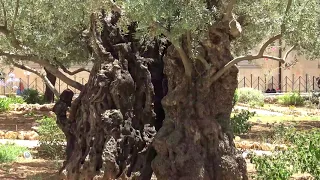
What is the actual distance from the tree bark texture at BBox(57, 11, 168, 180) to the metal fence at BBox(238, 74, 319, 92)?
2870 centimetres

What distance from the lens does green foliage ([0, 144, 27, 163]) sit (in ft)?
34.4

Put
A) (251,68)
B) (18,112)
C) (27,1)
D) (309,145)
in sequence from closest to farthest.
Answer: (309,145) < (27,1) < (18,112) < (251,68)

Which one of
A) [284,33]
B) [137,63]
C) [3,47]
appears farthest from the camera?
[3,47]

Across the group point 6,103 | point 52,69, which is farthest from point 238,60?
point 6,103

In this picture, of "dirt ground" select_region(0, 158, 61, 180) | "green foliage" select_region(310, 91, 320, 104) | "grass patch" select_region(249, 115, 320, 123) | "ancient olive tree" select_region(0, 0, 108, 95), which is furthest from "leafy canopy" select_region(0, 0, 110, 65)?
"green foliage" select_region(310, 91, 320, 104)

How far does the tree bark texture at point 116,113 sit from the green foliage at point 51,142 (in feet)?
10.6

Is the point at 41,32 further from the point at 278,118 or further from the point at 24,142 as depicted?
the point at 278,118

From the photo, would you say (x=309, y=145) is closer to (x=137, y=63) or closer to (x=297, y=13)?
(x=297, y=13)

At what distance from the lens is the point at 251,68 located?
119 ft

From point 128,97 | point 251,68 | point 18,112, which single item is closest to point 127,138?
point 128,97

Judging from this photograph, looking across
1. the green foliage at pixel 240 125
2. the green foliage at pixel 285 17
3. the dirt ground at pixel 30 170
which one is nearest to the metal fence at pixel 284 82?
the green foliage at pixel 240 125

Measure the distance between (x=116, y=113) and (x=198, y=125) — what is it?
1126 millimetres

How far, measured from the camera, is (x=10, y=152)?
10867 millimetres

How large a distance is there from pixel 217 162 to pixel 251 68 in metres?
29.9
